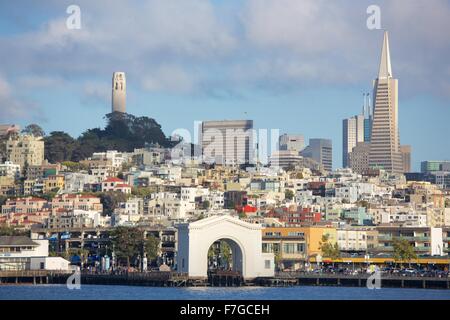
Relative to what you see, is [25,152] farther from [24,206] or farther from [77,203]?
[77,203]

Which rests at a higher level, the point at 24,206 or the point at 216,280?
the point at 24,206

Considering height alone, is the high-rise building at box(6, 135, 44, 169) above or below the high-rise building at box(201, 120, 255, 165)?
below

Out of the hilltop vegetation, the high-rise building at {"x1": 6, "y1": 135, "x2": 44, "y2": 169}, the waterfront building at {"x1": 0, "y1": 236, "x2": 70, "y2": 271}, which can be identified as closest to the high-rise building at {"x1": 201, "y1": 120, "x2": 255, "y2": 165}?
the hilltop vegetation

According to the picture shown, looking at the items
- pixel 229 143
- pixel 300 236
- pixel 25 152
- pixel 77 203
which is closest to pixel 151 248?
pixel 300 236

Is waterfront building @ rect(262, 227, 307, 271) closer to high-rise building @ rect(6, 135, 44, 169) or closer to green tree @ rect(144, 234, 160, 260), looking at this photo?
green tree @ rect(144, 234, 160, 260)

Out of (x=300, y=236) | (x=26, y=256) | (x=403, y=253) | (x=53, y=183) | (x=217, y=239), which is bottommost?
(x=26, y=256)
